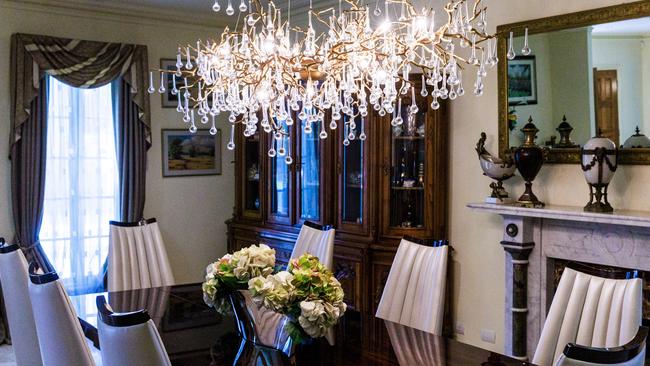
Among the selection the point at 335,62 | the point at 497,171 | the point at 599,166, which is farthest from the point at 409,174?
the point at 335,62

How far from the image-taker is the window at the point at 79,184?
5.21 m

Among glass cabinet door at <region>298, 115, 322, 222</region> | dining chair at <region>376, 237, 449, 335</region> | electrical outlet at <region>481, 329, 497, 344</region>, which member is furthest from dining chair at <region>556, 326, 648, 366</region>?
glass cabinet door at <region>298, 115, 322, 222</region>

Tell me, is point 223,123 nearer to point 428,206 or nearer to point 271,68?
point 428,206

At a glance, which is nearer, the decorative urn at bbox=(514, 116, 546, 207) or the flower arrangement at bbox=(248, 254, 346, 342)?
the flower arrangement at bbox=(248, 254, 346, 342)

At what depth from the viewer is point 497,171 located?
394cm

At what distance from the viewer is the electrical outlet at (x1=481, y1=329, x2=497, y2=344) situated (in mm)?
4219

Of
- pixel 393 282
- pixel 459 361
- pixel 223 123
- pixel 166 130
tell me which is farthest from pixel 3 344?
pixel 459 361

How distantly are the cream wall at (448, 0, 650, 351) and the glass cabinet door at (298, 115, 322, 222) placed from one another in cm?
110

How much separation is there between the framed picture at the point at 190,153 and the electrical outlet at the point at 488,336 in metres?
3.06

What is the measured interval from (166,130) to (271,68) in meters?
3.16

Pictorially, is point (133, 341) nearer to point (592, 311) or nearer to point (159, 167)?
point (592, 311)

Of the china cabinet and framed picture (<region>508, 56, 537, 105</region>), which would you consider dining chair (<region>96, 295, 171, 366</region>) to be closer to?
the china cabinet

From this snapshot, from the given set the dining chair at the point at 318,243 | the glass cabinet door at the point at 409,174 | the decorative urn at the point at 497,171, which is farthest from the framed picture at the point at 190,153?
the decorative urn at the point at 497,171

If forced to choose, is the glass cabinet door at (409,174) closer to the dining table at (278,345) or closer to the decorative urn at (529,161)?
the decorative urn at (529,161)
